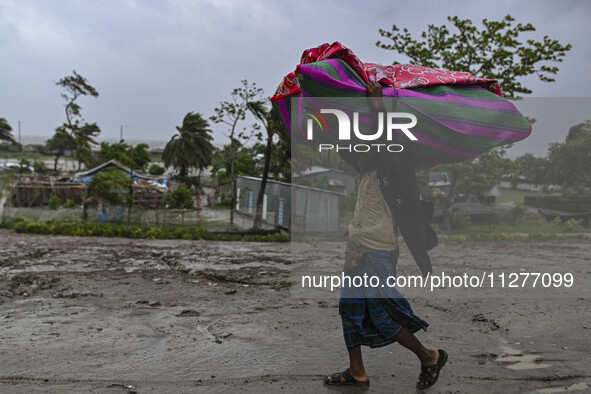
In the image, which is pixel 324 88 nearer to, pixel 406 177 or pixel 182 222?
pixel 406 177

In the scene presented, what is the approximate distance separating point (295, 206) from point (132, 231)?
11565mm

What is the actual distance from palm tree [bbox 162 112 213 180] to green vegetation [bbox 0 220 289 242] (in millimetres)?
23203

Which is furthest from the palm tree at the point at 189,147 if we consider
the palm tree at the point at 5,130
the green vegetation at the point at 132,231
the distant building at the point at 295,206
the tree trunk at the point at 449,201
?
the tree trunk at the point at 449,201

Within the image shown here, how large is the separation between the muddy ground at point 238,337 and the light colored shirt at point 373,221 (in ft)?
2.79

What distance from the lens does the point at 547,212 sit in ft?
26.4

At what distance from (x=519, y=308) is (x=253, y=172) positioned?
32.1 metres

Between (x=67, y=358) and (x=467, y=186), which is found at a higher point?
(x=467, y=186)

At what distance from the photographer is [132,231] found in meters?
16.2

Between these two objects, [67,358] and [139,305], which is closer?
[67,358]

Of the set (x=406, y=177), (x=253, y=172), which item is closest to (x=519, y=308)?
(x=406, y=177)

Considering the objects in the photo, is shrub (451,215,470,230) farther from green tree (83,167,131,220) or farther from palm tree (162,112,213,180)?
palm tree (162,112,213,180)

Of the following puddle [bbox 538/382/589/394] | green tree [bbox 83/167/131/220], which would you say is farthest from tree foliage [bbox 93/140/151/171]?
puddle [bbox 538/382/589/394]

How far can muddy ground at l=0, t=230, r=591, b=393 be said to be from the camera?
3.07 meters

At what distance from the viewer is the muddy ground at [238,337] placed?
3.07 meters
